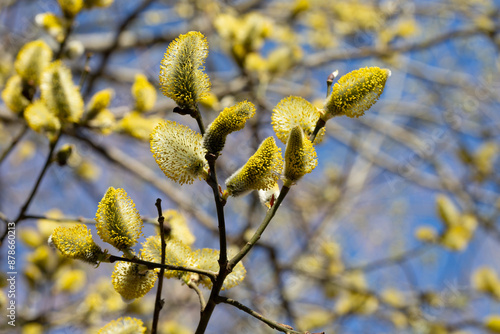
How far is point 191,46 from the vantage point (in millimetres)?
770

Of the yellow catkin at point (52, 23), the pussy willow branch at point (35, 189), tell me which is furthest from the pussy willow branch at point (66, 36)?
the pussy willow branch at point (35, 189)

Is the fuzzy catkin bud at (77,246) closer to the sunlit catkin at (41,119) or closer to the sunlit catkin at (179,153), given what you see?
the sunlit catkin at (179,153)

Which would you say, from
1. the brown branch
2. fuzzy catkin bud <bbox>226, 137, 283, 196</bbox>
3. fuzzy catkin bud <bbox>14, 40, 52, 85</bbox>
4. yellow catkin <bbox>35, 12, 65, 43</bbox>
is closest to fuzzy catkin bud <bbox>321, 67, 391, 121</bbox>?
fuzzy catkin bud <bbox>226, 137, 283, 196</bbox>

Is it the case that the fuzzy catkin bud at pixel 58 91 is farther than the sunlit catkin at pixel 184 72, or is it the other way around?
the fuzzy catkin bud at pixel 58 91

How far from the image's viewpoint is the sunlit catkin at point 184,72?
759 mm

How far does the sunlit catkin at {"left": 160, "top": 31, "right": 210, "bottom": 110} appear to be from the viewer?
2.49 ft

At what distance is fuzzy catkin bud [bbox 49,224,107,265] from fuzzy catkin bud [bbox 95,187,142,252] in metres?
0.03

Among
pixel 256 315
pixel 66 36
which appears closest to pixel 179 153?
pixel 256 315

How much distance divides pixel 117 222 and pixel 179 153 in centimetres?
16

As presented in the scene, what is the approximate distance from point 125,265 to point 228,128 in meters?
0.32

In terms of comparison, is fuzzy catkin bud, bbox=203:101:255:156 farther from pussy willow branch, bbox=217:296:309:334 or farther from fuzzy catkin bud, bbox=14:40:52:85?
fuzzy catkin bud, bbox=14:40:52:85

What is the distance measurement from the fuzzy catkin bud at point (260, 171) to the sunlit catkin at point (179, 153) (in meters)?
0.07

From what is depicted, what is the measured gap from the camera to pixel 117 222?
74 centimetres

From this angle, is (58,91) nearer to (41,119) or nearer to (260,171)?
(41,119)
